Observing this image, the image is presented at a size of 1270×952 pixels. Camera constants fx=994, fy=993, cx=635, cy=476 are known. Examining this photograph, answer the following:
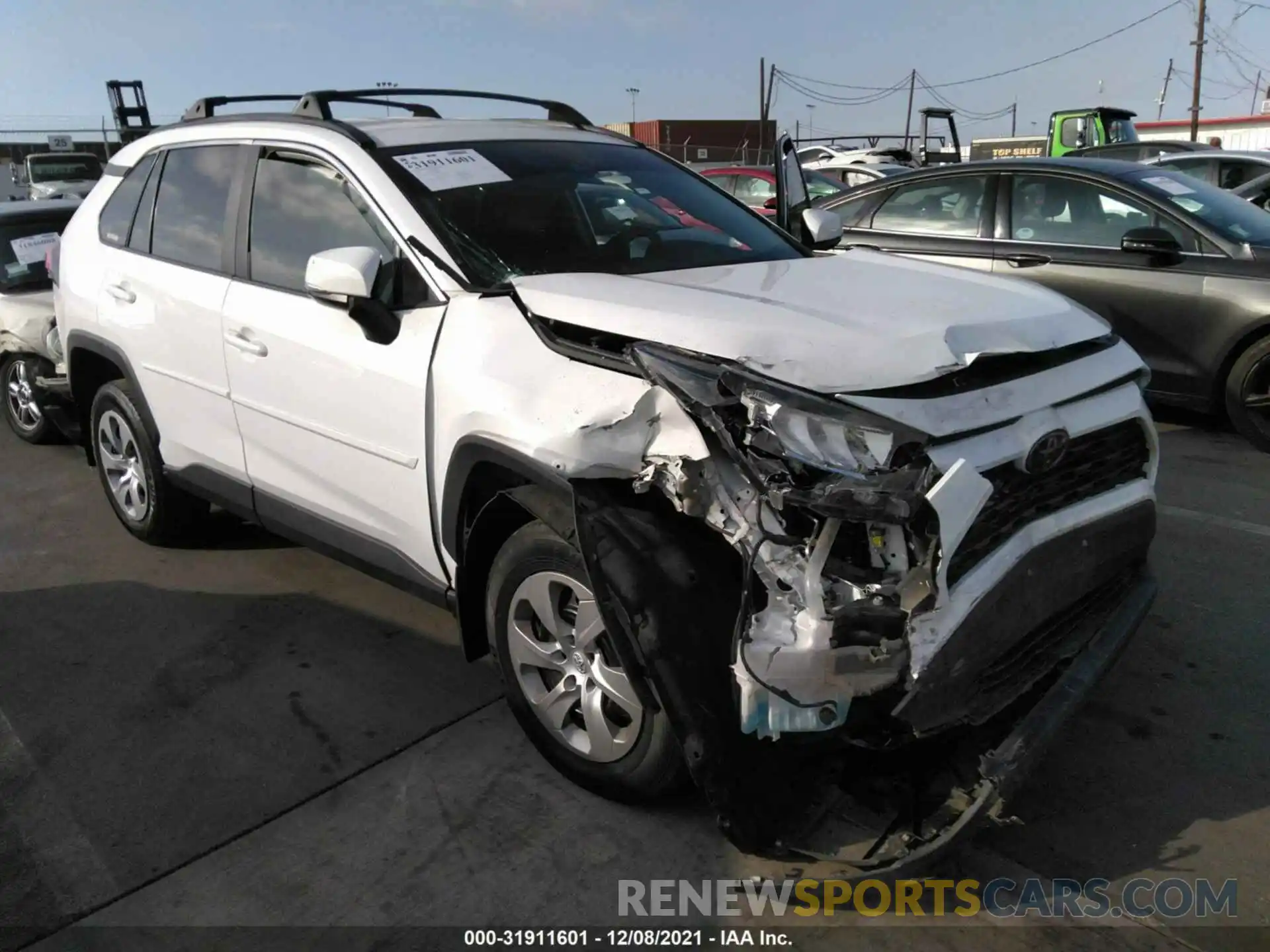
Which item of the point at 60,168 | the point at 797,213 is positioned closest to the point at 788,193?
the point at 797,213

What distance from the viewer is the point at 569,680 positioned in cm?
280

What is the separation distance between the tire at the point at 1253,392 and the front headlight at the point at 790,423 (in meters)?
4.61

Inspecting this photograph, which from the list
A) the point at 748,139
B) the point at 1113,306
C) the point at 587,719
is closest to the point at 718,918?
the point at 587,719

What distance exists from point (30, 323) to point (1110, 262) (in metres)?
6.93

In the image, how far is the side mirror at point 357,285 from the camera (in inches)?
116

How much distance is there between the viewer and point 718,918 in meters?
2.47

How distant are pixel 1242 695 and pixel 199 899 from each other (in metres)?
3.24

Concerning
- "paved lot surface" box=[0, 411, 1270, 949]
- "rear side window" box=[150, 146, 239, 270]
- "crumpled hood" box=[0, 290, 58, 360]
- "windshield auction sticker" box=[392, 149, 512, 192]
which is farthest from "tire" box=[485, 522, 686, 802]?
"crumpled hood" box=[0, 290, 58, 360]

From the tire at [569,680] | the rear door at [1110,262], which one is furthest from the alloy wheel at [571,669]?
the rear door at [1110,262]

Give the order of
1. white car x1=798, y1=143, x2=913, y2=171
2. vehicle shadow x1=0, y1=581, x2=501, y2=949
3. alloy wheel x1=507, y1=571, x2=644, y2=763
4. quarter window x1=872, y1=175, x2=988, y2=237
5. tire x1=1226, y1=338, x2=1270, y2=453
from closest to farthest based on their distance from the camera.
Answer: alloy wheel x1=507, y1=571, x2=644, y2=763, vehicle shadow x1=0, y1=581, x2=501, y2=949, tire x1=1226, y1=338, x2=1270, y2=453, quarter window x1=872, y1=175, x2=988, y2=237, white car x1=798, y1=143, x2=913, y2=171

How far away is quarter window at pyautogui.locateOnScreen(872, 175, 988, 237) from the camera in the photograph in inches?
271

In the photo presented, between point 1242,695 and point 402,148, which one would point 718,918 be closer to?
point 1242,695

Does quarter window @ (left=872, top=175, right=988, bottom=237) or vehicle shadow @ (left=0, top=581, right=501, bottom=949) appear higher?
quarter window @ (left=872, top=175, right=988, bottom=237)

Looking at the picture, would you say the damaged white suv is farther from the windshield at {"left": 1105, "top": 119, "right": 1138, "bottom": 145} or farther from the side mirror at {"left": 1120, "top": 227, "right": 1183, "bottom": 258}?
the windshield at {"left": 1105, "top": 119, "right": 1138, "bottom": 145}
